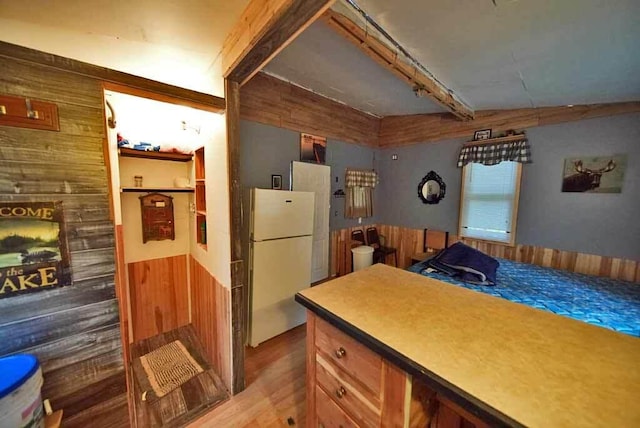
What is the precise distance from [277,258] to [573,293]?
9.04ft

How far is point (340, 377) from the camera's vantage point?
103cm

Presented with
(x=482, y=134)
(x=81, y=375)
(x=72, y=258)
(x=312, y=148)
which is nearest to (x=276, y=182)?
(x=312, y=148)

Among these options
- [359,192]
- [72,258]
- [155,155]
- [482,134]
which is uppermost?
[482,134]

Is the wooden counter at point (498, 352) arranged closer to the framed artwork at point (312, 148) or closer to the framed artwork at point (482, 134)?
the framed artwork at point (312, 148)

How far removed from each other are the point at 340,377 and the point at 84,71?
74.1 inches

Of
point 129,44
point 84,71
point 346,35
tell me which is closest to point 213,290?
point 84,71

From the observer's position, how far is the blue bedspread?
1.67 m

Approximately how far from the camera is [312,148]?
316cm

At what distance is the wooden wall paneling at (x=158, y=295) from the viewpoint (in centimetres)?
235

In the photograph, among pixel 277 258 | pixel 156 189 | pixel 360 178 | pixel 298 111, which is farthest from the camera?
pixel 360 178

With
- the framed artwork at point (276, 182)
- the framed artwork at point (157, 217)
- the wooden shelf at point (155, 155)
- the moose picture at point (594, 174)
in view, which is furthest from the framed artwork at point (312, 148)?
the moose picture at point (594, 174)

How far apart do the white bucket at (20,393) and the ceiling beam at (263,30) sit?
168cm

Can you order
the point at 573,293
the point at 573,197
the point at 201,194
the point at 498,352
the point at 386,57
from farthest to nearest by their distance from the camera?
the point at 573,197, the point at 201,194, the point at 573,293, the point at 386,57, the point at 498,352

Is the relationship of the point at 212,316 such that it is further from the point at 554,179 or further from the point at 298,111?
the point at 554,179
